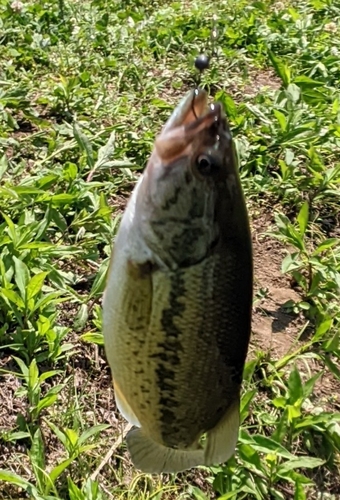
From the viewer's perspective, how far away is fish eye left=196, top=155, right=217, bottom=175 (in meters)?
1.51

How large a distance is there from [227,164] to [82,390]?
144 centimetres

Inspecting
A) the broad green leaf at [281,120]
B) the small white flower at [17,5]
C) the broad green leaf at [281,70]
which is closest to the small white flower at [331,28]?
the broad green leaf at [281,70]

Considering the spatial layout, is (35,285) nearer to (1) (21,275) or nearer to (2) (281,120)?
(1) (21,275)

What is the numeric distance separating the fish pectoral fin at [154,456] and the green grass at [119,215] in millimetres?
535

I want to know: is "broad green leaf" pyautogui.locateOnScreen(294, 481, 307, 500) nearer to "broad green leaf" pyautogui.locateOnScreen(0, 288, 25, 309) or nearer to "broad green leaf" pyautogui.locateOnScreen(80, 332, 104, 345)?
"broad green leaf" pyautogui.locateOnScreen(80, 332, 104, 345)

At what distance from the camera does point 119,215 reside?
346cm

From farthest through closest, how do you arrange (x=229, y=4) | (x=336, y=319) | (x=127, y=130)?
(x=229, y=4) → (x=127, y=130) → (x=336, y=319)

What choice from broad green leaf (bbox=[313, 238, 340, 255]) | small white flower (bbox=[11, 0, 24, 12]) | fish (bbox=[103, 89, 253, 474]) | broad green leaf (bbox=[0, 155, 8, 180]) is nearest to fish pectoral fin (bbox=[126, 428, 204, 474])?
fish (bbox=[103, 89, 253, 474])

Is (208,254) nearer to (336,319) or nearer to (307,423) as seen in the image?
(307,423)

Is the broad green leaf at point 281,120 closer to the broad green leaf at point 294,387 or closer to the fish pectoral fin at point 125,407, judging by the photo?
the broad green leaf at point 294,387

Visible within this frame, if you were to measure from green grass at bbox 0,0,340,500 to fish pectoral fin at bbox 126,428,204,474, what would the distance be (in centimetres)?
54

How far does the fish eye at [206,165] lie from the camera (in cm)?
151

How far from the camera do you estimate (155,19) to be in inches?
209

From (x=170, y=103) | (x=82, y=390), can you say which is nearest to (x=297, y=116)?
(x=170, y=103)
